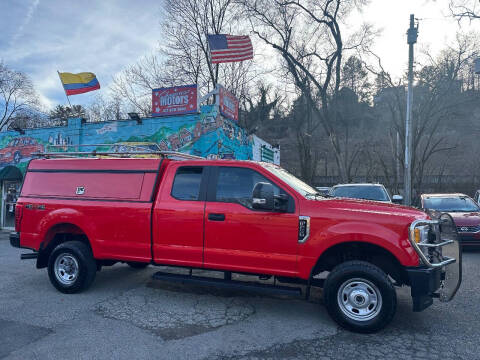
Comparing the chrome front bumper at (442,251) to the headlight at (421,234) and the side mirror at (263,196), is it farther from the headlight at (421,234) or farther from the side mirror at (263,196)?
the side mirror at (263,196)

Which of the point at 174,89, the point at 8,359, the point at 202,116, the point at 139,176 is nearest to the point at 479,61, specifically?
the point at 202,116

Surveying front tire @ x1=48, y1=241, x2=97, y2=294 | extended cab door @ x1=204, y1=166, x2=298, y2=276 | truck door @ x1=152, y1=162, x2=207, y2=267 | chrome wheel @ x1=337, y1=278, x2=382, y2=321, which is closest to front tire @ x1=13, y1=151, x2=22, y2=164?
front tire @ x1=48, y1=241, x2=97, y2=294

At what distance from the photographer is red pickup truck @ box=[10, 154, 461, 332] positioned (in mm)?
Answer: 4105

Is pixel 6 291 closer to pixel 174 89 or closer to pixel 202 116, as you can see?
pixel 202 116

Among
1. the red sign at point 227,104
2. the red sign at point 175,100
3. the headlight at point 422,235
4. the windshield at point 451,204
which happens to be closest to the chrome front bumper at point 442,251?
the headlight at point 422,235

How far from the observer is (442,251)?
4.53m

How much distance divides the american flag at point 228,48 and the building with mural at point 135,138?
9.22 ft

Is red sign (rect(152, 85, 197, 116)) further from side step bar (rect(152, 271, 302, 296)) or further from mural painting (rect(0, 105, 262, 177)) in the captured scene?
side step bar (rect(152, 271, 302, 296))

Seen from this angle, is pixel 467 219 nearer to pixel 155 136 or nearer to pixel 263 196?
pixel 263 196

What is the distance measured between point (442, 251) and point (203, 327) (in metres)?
3.14

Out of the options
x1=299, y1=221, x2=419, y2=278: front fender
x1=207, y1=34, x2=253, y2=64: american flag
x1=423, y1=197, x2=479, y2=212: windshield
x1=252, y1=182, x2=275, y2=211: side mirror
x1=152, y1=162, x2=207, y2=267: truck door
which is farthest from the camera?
x1=207, y1=34, x2=253, y2=64: american flag

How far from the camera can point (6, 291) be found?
5.72m

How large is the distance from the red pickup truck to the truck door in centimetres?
1

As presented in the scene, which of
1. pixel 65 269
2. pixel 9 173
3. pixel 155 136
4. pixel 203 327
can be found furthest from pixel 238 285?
pixel 9 173
